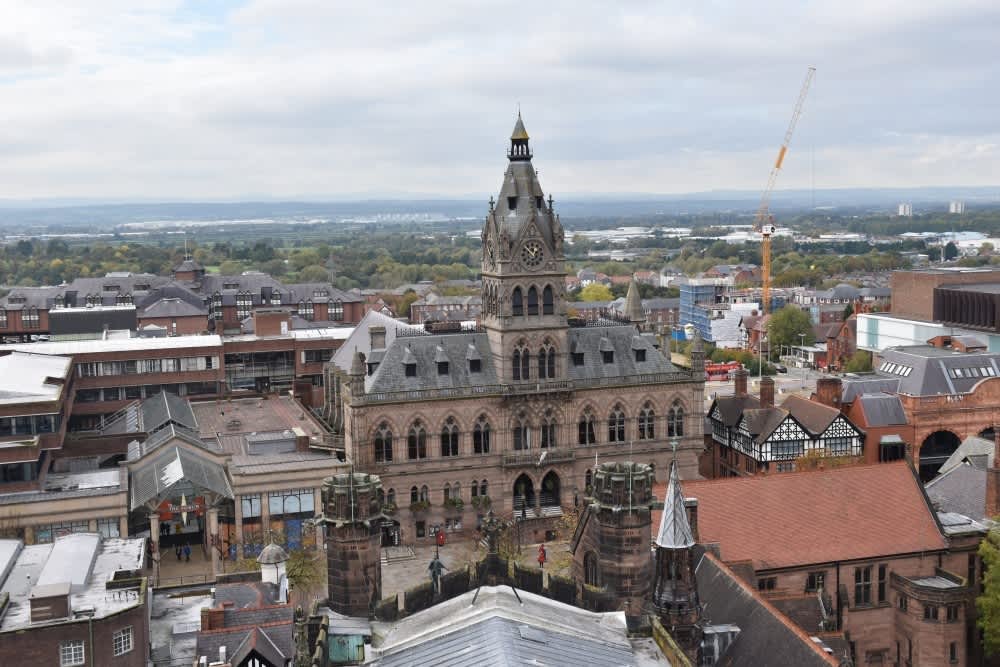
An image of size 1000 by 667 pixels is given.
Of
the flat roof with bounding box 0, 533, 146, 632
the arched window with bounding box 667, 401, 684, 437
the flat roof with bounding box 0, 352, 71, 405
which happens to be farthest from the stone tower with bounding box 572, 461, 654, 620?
the flat roof with bounding box 0, 352, 71, 405

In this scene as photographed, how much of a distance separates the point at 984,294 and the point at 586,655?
12217cm

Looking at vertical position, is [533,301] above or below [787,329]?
above

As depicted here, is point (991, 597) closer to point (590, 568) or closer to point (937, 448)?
point (590, 568)

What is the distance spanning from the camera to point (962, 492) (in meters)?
66.9

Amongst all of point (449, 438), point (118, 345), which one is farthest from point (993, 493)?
point (118, 345)

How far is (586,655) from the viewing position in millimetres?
33969

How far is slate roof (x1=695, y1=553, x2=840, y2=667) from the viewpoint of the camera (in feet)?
136

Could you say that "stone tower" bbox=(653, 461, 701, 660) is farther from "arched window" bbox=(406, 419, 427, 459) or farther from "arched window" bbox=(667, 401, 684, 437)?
"arched window" bbox=(667, 401, 684, 437)

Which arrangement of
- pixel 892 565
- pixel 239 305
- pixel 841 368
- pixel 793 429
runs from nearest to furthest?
1. pixel 892 565
2. pixel 793 429
3. pixel 841 368
4. pixel 239 305

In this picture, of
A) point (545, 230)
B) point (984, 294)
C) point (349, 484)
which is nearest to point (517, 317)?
point (545, 230)

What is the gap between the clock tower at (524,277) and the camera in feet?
284

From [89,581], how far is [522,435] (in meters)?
44.6

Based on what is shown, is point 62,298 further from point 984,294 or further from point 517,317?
point 984,294

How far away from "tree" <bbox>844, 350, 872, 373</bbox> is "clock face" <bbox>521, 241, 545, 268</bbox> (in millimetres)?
74594
